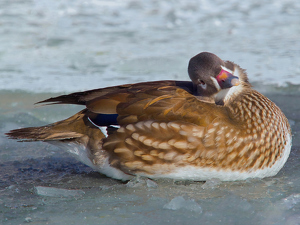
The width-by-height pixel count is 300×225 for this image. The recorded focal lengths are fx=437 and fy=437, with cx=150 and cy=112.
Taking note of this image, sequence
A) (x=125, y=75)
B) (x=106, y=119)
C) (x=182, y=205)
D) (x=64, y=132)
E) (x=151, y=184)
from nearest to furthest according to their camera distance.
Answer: (x=182, y=205) < (x=151, y=184) < (x=106, y=119) < (x=64, y=132) < (x=125, y=75)

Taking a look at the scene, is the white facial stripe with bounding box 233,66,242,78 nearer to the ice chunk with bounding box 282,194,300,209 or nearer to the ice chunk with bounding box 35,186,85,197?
the ice chunk with bounding box 282,194,300,209

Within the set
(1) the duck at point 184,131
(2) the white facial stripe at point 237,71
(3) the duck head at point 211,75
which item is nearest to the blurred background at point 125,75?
(1) the duck at point 184,131

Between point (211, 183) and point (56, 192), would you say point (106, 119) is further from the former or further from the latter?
point (211, 183)

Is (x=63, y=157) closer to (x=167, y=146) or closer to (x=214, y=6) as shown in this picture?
(x=167, y=146)

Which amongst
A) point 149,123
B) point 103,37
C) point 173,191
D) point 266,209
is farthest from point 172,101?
point 103,37

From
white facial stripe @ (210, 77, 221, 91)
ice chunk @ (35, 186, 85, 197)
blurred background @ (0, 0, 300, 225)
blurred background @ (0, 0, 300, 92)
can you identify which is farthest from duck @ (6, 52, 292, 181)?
blurred background @ (0, 0, 300, 92)

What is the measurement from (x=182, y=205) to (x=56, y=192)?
895 millimetres

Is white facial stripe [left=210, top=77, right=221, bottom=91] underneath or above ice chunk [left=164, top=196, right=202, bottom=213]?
above

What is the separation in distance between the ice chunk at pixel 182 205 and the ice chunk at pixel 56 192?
67cm

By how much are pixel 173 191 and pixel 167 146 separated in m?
0.31

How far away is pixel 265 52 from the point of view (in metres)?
7.04

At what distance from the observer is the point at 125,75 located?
623 cm

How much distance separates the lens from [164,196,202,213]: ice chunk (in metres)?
2.61

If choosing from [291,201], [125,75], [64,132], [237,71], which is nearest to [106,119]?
[64,132]
